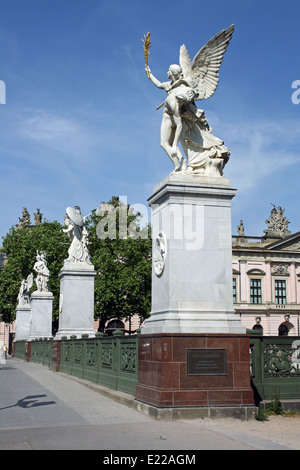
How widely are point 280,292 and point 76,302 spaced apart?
175 ft

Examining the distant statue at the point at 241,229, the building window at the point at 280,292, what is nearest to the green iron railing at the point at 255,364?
the building window at the point at 280,292

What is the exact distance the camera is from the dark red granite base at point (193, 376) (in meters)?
9.15

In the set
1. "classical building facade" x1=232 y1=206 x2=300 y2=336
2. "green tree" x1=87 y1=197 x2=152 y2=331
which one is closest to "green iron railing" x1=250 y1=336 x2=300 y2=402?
"green tree" x1=87 y1=197 x2=152 y2=331

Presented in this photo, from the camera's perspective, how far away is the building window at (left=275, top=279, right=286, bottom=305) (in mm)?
70875

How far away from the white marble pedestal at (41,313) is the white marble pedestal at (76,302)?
914 centimetres

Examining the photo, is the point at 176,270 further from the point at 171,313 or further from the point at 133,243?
the point at 133,243

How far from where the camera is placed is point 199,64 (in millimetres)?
11242

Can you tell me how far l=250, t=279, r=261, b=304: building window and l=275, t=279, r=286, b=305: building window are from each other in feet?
7.52

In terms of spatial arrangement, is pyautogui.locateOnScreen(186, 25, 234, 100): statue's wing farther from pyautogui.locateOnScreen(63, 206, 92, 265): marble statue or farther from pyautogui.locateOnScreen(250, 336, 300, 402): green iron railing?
pyautogui.locateOnScreen(63, 206, 92, 265): marble statue

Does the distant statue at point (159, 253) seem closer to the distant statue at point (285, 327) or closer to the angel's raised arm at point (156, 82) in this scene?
the angel's raised arm at point (156, 82)

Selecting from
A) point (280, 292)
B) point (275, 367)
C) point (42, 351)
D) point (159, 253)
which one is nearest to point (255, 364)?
point (275, 367)

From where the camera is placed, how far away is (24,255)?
46.2 meters

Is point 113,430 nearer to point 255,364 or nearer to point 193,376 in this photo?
point 193,376
